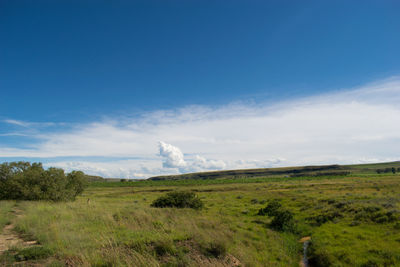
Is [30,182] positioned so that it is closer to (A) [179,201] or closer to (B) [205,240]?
(A) [179,201]

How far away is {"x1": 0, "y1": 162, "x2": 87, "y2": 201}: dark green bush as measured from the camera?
88.1 ft

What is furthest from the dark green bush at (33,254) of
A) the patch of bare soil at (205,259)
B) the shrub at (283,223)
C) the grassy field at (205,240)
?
the shrub at (283,223)

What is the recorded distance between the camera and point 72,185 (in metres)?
35.2

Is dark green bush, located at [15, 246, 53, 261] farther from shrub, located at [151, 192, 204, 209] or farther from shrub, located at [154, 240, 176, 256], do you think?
shrub, located at [151, 192, 204, 209]

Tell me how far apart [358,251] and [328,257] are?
80.5 inches

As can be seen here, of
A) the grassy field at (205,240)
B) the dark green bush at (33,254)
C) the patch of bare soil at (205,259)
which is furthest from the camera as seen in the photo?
the patch of bare soil at (205,259)

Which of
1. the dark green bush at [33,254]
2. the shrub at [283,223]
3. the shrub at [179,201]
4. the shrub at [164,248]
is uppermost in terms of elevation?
the dark green bush at [33,254]

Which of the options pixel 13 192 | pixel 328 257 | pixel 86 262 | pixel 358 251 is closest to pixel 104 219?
pixel 86 262

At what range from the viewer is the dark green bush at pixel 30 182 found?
26844 mm

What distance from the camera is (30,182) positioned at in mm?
27578

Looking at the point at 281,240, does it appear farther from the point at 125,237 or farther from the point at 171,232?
the point at 125,237

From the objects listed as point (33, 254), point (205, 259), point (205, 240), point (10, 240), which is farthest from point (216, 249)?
point (10, 240)

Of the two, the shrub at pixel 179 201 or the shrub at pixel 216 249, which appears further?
the shrub at pixel 179 201

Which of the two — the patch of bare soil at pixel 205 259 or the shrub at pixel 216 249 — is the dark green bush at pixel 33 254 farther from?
the shrub at pixel 216 249
